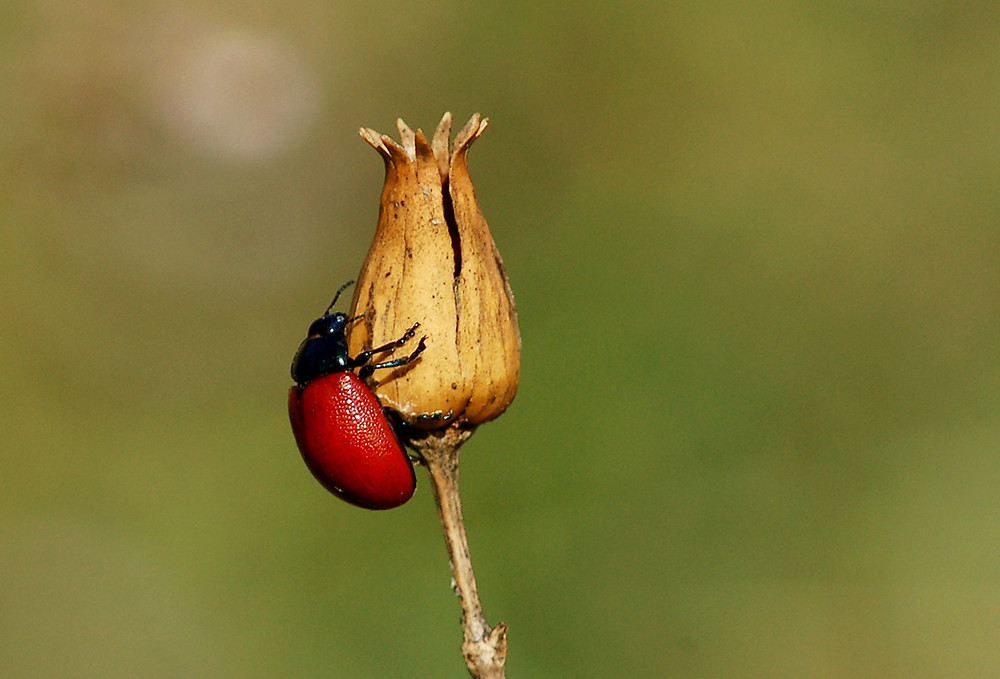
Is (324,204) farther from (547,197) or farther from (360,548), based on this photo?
(360,548)

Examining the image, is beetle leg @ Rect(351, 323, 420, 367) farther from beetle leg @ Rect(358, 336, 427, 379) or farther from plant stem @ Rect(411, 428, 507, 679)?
plant stem @ Rect(411, 428, 507, 679)

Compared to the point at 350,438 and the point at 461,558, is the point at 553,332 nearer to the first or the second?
the point at 350,438

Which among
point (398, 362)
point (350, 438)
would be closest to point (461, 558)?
point (398, 362)

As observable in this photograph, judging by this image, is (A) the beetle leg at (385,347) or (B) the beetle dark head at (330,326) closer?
(A) the beetle leg at (385,347)

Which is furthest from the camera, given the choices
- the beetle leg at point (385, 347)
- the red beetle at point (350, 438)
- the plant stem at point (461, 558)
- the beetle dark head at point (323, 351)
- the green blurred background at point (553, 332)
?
the green blurred background at point (553, 332)

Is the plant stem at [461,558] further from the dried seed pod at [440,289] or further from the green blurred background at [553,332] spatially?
the green blurred background at [553,332]

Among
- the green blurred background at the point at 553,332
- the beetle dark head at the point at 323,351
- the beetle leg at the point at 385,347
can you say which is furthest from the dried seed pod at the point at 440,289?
the green blurred background at the point at 553,332

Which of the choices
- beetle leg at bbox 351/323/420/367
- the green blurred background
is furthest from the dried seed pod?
the green blurred background
